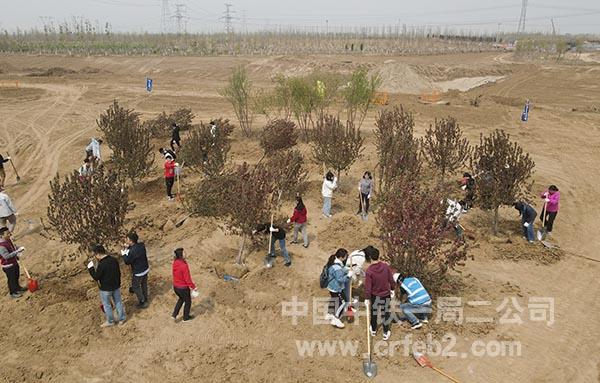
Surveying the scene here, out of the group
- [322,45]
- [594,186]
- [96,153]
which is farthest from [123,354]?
[322,45]

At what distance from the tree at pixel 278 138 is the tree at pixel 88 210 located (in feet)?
32.9

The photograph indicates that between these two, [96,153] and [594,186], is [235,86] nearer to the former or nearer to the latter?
[96,153]

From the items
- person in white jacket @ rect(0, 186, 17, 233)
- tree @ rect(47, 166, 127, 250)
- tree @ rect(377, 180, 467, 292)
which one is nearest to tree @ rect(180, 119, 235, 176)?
tree @ rect(47, 166, 127, 250)

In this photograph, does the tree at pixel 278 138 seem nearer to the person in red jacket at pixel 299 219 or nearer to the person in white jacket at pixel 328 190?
the person in white jacket at pixel 328 190

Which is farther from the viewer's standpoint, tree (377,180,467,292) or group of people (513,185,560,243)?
group of people (513,185,560,243)

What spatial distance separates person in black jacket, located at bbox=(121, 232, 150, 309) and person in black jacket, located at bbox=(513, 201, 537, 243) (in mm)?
8670

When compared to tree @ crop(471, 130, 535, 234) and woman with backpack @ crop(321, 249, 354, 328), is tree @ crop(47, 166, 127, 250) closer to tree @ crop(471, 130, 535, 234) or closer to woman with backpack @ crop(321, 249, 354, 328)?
woman with backpack @ crop(321, 249, 354, 328)

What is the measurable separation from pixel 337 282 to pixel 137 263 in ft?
11.9

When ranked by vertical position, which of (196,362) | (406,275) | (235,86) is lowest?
(196,362)

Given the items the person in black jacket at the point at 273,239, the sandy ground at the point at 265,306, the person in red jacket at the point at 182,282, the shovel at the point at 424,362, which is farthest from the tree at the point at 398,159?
the person in red jacket at the point at 182,282

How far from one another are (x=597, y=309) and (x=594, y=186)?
346 inches

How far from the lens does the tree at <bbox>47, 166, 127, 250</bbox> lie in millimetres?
9227

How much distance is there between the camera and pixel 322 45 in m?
88.5

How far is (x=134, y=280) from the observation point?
844 centimetres
